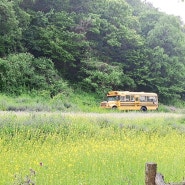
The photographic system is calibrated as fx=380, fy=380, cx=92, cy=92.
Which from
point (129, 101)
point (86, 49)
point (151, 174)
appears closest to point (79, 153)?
point (151, 174)

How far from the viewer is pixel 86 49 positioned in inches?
1313

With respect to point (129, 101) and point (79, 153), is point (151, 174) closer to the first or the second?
point (79, 153)

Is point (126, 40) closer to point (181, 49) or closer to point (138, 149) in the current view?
point (181, 49)

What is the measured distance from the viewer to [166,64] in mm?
35969

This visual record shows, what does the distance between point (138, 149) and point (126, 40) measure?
87.6 ft

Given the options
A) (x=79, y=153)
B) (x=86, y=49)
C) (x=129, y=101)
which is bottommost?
(x=79, y=153)

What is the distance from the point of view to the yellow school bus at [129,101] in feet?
87.8

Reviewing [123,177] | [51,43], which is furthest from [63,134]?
[51,43]

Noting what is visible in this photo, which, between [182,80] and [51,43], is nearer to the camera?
[51,43]

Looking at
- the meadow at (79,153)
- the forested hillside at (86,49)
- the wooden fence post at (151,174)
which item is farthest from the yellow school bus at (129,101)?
the wooden fence post at (151,174)

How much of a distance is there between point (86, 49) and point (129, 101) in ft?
26.2

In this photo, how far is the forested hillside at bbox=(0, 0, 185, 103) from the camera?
94.1ft

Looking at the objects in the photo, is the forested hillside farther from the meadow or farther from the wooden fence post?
the wooden fence post

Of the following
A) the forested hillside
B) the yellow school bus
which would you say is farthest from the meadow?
the forested hillside
